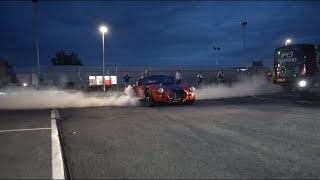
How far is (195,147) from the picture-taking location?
24.8 feet

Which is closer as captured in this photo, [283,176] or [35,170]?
[283,176]

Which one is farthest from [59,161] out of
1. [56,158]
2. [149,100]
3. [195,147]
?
[149,100]

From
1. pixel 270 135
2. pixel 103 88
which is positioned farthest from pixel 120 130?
pixel 103 88

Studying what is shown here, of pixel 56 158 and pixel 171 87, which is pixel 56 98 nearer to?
pixel 171 87

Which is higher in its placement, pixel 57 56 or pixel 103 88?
pixel 57 56

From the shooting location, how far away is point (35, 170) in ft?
20.0

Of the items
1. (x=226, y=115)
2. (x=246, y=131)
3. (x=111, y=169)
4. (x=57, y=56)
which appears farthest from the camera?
(x=57, y=56)

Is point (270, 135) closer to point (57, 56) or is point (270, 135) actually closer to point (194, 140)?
point (194, 140)

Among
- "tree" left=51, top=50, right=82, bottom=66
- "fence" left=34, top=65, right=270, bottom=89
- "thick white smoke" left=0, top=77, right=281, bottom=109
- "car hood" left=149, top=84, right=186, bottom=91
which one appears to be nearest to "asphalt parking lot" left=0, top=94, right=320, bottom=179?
"car hood" left=149, top=84, right=186, bottom=91

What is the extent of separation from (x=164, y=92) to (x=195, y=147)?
383 inches

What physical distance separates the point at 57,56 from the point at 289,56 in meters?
91.3

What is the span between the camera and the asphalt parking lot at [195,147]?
229 inches

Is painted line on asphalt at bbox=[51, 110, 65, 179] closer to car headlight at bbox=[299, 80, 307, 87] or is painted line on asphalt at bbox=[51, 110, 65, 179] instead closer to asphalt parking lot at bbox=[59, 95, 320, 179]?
asphalt parking lot at bbox=[59, 95, 320, 179]

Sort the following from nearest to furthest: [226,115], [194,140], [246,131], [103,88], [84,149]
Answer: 1. [84,149]
2. [194,140]
3. [246,131]
4. [226,115]
5. [103,88]
